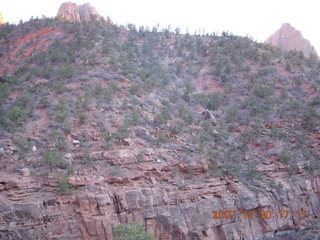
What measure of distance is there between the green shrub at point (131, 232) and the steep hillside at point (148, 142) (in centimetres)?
50

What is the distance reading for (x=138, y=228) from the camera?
36.3ft

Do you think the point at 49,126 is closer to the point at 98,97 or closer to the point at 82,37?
the point at 98,97

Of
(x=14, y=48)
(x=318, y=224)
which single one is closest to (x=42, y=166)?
(x=318, y=224)

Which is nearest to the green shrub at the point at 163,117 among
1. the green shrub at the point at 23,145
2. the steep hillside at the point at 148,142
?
the steep hillside at the point at 148,142

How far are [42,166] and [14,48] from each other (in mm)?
14925

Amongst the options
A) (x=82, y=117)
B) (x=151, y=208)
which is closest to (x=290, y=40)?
(x=82, y=117)

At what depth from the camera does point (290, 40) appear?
38406 millimetres

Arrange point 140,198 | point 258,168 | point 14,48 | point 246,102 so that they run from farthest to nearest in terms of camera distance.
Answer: point 14,48
point 246,102
point 258,168
point 140,198

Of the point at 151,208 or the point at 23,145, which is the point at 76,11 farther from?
the point at 151,208

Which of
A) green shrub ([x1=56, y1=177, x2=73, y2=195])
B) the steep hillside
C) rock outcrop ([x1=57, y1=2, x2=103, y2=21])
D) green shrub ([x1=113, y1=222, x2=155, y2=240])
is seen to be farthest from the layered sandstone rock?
rock outcrop ([x1=57, y1=2, x2=103, y2=21])

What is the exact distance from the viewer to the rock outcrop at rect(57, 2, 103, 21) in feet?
111
